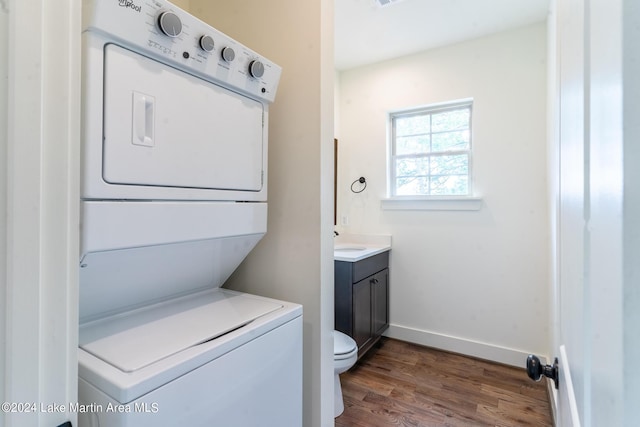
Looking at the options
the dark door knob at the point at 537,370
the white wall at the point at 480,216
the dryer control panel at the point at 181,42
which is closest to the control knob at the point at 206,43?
the dryer control panel at the point at 181,42

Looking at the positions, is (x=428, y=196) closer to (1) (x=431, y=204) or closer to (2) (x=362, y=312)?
(1) (x=431, y=204)

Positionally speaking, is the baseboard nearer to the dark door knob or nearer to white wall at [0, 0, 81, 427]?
the dark door knob

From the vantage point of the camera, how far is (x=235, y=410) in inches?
33.3

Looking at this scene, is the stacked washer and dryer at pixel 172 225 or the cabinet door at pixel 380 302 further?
the cabinet door at pixel 380 302

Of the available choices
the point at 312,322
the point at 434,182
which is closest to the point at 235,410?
the point at 312,322

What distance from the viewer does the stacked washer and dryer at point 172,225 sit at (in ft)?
2.34

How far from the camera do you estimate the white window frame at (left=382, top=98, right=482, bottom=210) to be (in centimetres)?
269

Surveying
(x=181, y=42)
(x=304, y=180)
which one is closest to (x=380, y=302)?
(x=304, y=180)

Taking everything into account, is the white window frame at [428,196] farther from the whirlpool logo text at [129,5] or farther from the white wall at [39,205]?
the white wall at [39,205]

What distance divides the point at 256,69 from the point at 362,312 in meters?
1.94

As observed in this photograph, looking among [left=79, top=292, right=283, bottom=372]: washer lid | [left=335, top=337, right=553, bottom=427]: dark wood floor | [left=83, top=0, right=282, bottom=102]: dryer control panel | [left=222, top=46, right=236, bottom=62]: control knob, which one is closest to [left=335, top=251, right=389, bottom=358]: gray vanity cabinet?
[left=335, top=337, right=553, bottom=427]: dark wood floor

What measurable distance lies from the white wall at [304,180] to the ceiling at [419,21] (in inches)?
44.2

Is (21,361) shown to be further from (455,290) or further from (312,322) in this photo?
(455,290)

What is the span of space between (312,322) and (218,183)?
661 mm
